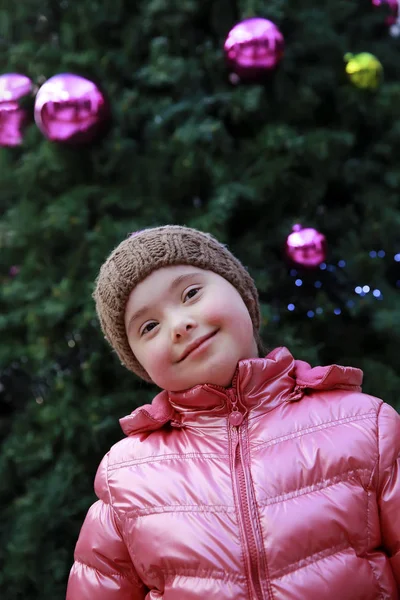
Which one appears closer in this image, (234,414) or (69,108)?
(234,414)

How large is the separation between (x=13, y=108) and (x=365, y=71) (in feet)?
3.59

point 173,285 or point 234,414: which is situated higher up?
point 173,285

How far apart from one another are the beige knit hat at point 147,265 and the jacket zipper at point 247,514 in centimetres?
28

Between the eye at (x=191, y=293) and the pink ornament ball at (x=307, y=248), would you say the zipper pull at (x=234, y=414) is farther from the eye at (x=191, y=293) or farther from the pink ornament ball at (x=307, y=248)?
the pink ornament ball at (x=307, y=248)

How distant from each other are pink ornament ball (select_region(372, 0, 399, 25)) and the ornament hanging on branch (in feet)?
1.09

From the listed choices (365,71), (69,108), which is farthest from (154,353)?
(365,71)

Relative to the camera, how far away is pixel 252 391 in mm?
1094

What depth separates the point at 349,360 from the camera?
1804 millimetres

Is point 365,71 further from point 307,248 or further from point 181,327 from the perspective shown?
point 181,327

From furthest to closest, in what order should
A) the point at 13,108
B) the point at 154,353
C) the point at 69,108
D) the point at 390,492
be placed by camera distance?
the point at 13,108
the point at 69,108
the point at 154,353
the point at 390,492

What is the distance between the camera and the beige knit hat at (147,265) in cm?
113

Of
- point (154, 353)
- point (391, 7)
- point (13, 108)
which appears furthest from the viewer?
point (391, 7)

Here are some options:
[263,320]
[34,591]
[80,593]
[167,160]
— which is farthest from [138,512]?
[167,160]

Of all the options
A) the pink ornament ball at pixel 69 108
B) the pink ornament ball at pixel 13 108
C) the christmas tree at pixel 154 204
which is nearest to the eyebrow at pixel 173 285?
the christmas tree at pixel 154 204
